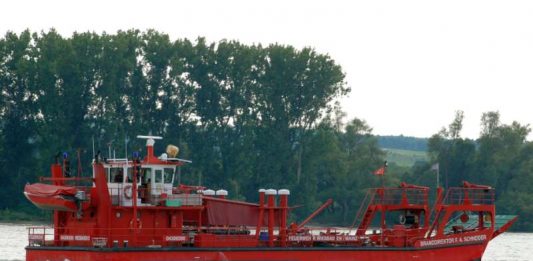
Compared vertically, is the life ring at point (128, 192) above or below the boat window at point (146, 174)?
below

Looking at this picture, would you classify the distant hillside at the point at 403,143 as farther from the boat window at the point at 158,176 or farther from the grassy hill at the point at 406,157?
the boat window at the point at 158,176

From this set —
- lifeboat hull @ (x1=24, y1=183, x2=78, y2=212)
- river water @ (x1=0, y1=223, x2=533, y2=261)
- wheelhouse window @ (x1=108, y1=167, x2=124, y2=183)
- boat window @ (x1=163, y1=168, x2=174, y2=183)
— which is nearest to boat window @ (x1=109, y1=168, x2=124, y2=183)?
wheelhouse window @ (x1=108, y1=167, x2=124, y2=183)

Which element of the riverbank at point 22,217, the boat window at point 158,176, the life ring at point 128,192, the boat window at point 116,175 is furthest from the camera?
the riverbank at point 22,217

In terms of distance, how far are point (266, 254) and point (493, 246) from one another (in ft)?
99.9

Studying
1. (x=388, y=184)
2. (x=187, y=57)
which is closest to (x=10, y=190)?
(x=187, y=57)

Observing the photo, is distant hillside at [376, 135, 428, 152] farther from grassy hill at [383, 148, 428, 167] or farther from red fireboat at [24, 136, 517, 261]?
red fireboat at [24, 136, 517, 261]

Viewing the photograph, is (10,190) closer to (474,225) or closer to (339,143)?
(339,143)

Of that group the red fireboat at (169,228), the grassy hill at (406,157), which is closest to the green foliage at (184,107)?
the red fireboat at (169,228)

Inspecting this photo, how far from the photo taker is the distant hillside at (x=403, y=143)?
581ft

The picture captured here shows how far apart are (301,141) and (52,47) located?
17.3m

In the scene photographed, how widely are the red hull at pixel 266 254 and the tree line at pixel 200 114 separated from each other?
1460 inches

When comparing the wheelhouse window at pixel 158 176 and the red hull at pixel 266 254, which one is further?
the wheelhouse window at pixel 158 176

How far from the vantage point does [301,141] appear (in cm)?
8288

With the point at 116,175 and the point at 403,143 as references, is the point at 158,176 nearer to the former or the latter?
the point at 116,175
